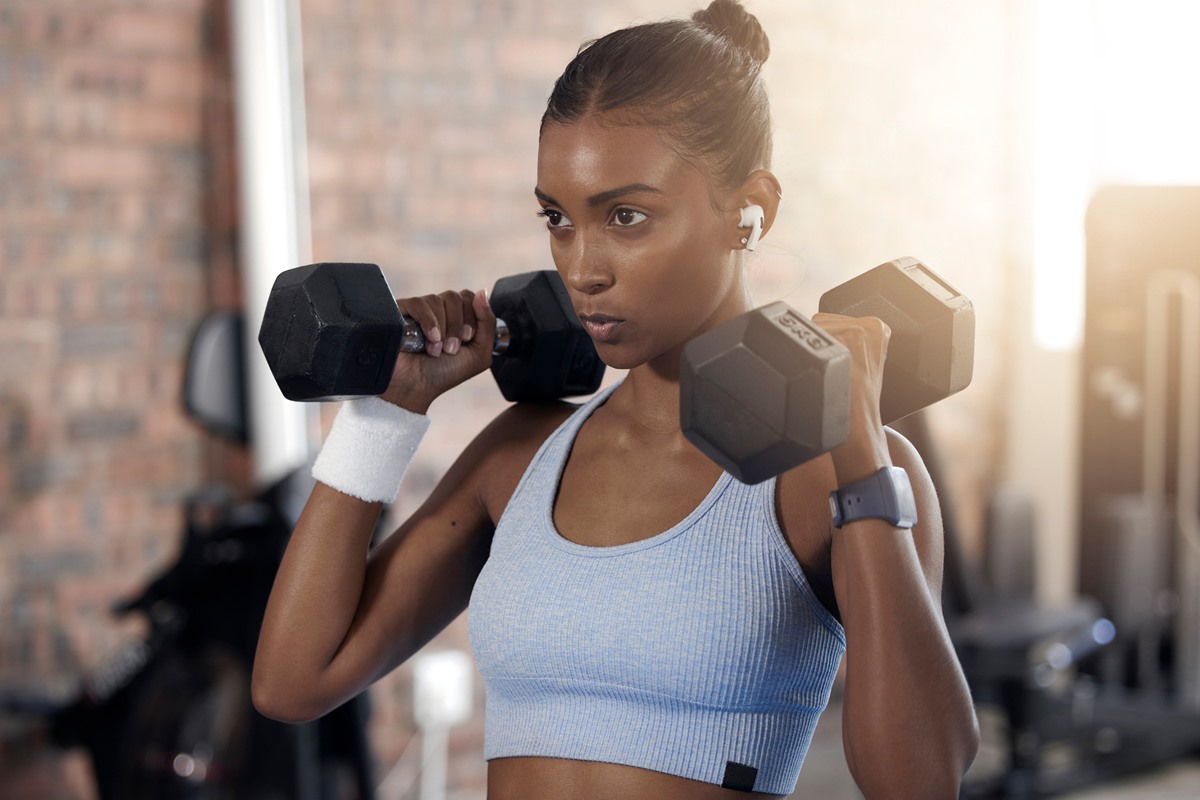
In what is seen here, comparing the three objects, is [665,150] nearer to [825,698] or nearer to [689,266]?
[689,266]

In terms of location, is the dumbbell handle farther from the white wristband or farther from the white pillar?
the white pillar

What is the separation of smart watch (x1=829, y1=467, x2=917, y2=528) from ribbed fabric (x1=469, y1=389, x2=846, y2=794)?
12cm

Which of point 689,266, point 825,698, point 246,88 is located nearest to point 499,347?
point 689,266

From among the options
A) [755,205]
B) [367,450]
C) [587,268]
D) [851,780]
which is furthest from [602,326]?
[851,780]

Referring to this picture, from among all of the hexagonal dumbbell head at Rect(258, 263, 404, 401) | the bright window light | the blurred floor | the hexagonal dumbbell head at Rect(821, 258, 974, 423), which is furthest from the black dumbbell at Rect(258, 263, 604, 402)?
the bright window light

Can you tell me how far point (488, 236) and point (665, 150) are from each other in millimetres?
2079

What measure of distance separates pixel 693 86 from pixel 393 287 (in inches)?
77.8

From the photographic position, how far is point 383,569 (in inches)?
46.3

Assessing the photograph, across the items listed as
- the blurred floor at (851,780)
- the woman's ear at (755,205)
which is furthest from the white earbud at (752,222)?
the blurred floor at (851,780)

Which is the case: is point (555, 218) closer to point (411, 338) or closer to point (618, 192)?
point (618, 192)

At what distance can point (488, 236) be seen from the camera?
9.96 feet

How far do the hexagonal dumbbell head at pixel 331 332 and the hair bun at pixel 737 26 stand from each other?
35 centimetres

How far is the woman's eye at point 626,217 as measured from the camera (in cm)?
99

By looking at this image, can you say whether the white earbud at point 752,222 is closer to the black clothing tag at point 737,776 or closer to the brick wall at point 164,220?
the black clothing tag at point 737,776
